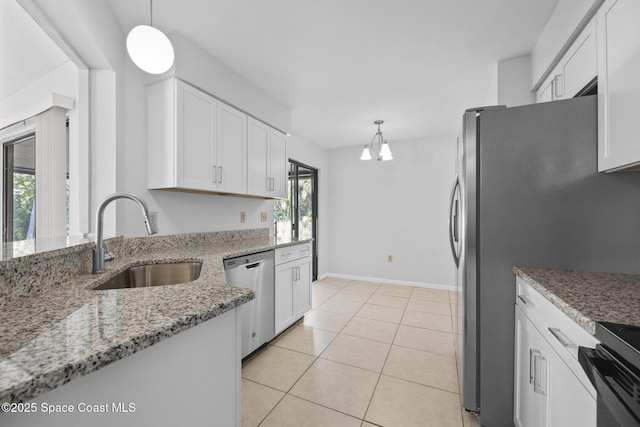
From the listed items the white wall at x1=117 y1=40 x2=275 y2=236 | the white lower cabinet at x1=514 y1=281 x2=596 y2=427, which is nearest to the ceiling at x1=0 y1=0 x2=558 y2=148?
the white wall at x1=117 y1=40 x2=275 y2=236

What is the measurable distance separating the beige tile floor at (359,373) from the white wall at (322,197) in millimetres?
1614

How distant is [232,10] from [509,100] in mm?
2143

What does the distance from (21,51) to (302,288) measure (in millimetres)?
2806

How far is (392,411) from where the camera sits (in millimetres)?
1577

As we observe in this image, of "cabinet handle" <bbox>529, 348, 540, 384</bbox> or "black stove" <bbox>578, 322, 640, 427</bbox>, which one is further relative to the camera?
"cabinet handle" <bbox>529, 348, 540, 384</bbox>

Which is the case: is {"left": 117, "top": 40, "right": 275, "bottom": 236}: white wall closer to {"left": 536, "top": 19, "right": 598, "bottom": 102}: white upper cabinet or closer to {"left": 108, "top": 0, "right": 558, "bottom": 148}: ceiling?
{"left": 108, "top": 0, "right": 558, "bottom": 148}: ceiling

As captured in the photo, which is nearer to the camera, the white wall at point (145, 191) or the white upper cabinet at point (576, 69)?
the white upper cabinet at point (576, 69)

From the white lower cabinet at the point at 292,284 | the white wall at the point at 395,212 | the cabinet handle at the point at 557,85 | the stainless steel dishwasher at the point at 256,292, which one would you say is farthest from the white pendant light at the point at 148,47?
the white wall at the point at 395,212

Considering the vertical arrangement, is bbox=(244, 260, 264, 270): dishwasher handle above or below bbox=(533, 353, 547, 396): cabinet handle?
above

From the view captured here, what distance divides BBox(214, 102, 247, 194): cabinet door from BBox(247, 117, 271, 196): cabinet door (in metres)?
0.08

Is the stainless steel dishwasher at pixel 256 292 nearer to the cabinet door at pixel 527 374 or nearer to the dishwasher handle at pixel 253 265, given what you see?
the dishwasher handle at pixel 253 265

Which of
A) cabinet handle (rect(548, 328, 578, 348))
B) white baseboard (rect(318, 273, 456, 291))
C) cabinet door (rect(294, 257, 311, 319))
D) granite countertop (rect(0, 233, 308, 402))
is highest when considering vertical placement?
granite countertop (rect(0, 233, 308, 402))

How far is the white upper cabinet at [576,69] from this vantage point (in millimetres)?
1334

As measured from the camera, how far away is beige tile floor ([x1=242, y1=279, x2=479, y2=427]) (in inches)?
60.8
